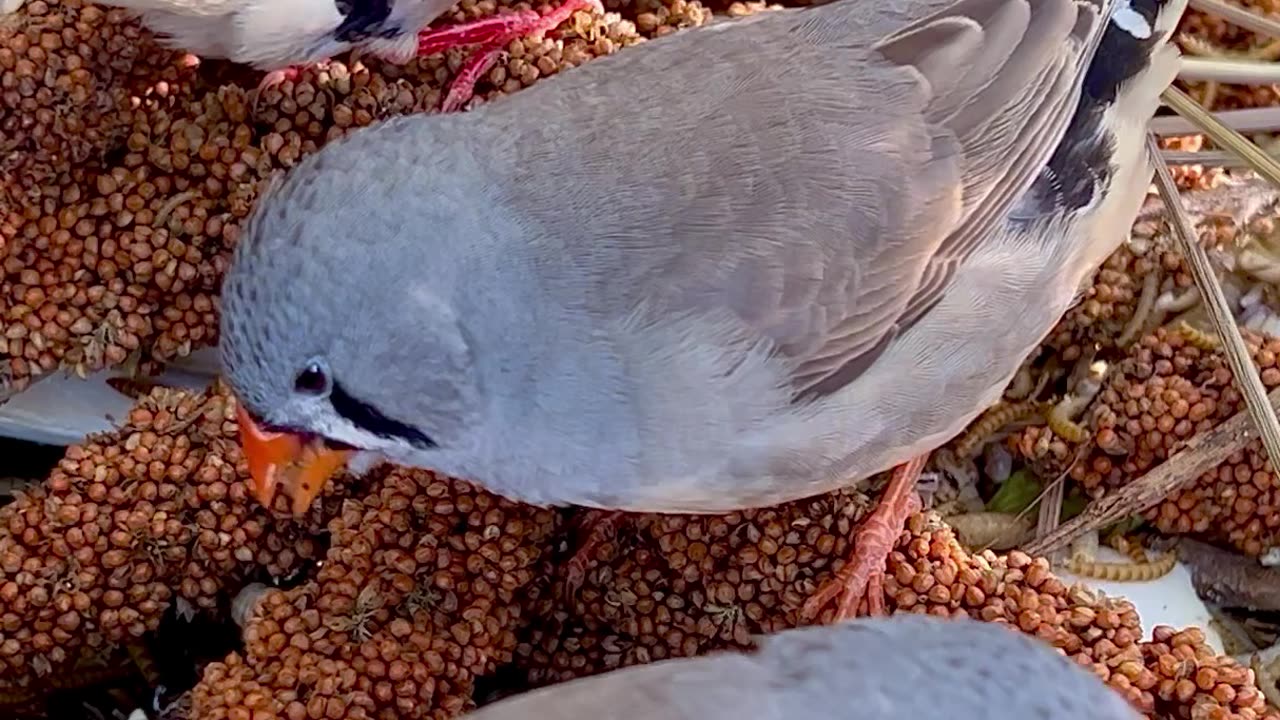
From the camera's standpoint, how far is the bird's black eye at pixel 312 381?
1507mm

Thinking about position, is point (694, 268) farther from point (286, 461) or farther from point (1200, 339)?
point (1200, 339)

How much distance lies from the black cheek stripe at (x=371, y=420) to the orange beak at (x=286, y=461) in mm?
84

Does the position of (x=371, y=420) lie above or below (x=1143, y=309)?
above

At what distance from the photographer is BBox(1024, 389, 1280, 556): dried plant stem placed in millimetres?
1955

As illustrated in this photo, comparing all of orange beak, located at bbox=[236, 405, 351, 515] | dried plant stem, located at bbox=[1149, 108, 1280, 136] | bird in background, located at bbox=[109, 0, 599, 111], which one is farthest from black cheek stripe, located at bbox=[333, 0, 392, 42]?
dried plant stem, located at bbox=[1149, 108, 1280, 136]

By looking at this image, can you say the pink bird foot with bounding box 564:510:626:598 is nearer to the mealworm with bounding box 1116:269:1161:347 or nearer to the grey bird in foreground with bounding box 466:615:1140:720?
the grey bird in foreground with bounding box 466:615:1140:720

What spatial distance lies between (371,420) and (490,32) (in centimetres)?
79

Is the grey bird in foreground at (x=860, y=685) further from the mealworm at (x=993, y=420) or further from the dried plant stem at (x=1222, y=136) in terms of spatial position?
the dried plant stem at (x=1222, y=136)

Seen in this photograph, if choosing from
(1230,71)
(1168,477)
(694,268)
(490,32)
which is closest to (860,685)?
(694,268)

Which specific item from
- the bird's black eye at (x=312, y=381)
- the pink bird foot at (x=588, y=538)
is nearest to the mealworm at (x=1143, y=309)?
the pink bird foot at (x=588, y=538)

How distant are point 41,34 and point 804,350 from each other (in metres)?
1.12

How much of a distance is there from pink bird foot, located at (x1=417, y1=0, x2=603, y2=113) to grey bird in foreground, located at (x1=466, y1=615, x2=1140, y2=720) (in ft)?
3.47

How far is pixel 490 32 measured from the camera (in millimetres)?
2137

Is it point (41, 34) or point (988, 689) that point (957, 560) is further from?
point (41, 34)
